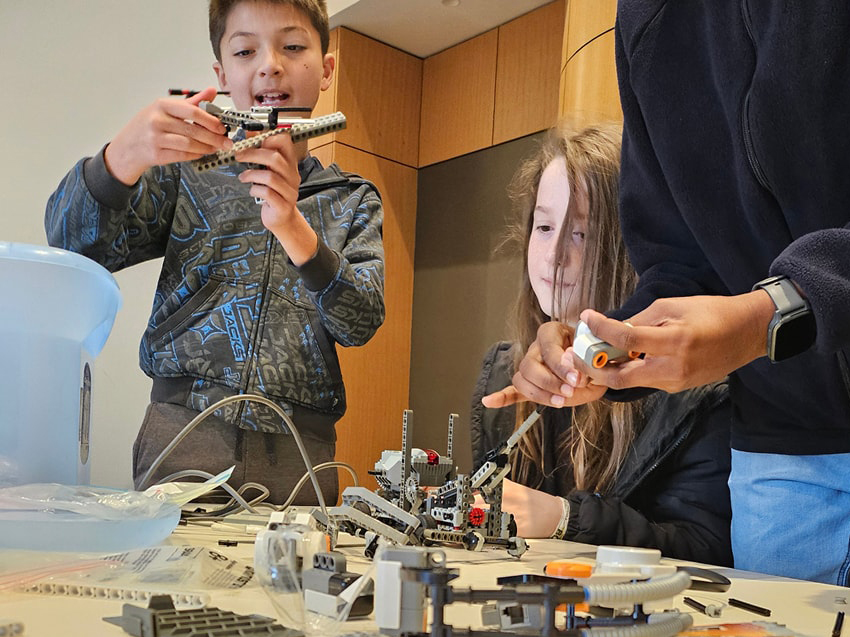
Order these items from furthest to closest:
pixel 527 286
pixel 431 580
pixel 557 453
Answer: pixel 527 286
pixel 557 453
pixel 431 580

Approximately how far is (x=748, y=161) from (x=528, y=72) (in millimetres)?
2635

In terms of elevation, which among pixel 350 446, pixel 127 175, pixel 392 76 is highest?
pixel 392 76

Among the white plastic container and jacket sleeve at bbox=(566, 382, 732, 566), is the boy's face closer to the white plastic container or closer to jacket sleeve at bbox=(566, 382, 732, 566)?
the white plastic container

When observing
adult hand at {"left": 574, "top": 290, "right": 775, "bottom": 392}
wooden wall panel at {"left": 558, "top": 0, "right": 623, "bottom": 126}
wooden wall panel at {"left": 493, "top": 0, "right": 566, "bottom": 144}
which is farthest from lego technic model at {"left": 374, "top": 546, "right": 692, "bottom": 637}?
wooden wall panel at {"left": 493, "top": 0, "right": 566, "bottom": 144}

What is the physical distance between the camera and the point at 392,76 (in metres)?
3.82

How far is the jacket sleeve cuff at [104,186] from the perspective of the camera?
127 cm

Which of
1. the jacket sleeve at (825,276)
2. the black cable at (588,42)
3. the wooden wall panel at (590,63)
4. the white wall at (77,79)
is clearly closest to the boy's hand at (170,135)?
the jacket sleeve at (825,276)

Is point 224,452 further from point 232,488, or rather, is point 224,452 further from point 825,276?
point 825,276

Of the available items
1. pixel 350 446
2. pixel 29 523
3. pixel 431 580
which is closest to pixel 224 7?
pixel 29 523

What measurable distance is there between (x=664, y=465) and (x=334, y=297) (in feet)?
1.88

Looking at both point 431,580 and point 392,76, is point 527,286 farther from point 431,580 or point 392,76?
point 392,76

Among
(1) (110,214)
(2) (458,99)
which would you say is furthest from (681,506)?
(2) (458,99)

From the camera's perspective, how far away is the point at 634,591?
446 millimetres

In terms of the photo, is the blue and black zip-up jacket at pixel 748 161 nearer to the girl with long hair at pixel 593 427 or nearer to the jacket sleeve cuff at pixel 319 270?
the girl with long hair at pixel 593 427
